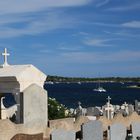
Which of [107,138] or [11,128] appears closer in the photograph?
[11,128]

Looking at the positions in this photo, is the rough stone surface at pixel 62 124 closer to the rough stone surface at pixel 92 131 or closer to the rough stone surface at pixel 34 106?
the rough stone surface at pixel 34 106

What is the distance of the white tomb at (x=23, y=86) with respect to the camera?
44.5 feet

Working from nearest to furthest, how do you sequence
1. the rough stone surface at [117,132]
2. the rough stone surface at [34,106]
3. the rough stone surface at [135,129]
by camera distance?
the rough stone surface at [34,106], the rough stone surface at [117,132], the rough stone surface at [135,129]

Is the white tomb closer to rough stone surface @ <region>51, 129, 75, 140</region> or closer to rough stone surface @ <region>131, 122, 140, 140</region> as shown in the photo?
rough stone surface @ <region>51, 129, 75, 140</region>

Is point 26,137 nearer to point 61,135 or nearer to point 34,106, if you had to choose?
point 61,135

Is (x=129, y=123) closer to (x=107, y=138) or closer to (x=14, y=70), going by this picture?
(x=107, y=138)

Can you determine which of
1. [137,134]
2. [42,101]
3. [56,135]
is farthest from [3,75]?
[137,134]

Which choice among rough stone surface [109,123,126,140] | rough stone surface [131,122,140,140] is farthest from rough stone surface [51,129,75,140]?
rough stone surface [131,122,140,140]

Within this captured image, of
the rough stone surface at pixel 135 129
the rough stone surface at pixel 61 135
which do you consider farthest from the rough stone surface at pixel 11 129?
the rough stone surface at pixel 135 129

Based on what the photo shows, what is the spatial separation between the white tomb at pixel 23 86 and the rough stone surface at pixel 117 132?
2215 millimetres

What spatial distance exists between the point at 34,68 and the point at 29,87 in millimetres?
889

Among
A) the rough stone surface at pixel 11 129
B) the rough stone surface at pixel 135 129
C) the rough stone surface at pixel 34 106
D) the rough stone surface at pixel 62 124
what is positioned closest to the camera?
the rough stone surface at pixel 11 129

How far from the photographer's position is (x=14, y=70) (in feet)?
47.5

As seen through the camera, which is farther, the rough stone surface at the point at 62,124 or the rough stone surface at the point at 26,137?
the rough stone surface at the point at 62,124
